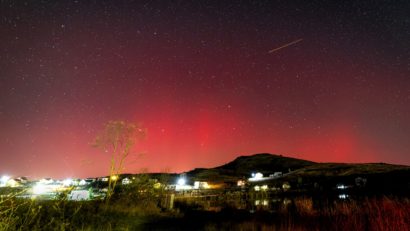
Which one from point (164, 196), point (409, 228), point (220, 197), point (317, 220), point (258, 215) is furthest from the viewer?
point (220, 197)

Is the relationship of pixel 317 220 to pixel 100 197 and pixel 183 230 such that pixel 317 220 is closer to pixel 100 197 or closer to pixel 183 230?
pixel 183 230

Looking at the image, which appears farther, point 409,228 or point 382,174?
point 382,174

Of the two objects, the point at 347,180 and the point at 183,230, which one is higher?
the point at 347,180

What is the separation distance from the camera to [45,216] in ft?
41.1

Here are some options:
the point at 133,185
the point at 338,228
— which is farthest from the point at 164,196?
the point at 338,228

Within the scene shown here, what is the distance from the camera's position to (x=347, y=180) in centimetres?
4666

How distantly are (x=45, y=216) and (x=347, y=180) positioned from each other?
154 feet

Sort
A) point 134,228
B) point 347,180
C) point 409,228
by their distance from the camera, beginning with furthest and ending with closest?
point 347,180 < point 134,228 < point 409,228

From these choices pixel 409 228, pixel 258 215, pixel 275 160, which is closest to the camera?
pixel 409 228

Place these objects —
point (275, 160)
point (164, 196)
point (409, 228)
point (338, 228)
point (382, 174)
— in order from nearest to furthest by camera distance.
Answer: point (409, 228) → point (338, 228) → point (164, 196) → point (382, 174) → point (275, 160)

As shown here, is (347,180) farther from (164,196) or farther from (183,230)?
(183,230)

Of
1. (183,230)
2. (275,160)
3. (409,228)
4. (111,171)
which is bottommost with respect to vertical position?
(183,230)

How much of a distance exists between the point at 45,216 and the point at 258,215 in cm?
1688

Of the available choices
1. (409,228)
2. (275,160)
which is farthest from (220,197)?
(275,160)
